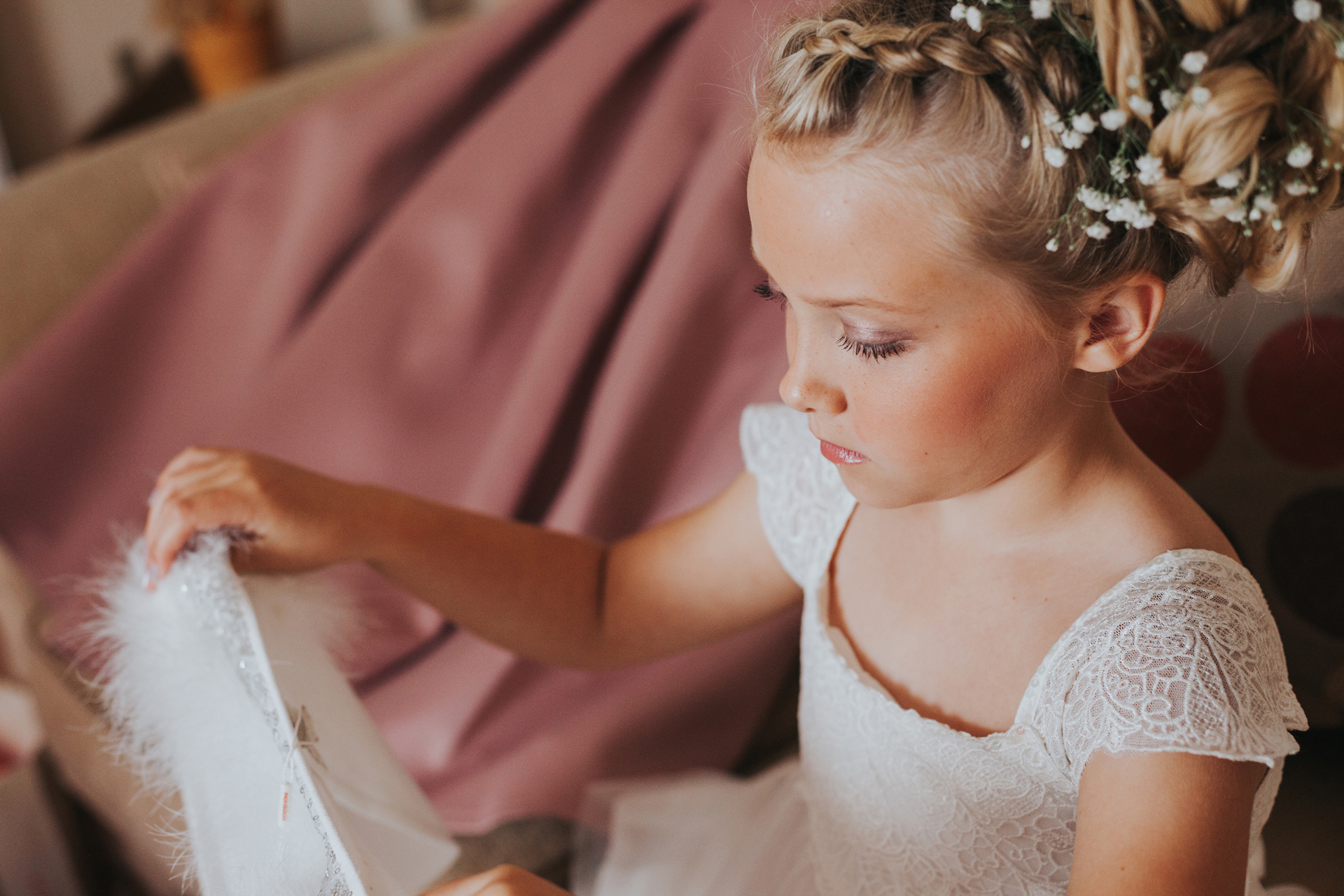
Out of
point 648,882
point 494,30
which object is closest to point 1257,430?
point 648,882

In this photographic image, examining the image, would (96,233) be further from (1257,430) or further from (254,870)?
(1257,430)

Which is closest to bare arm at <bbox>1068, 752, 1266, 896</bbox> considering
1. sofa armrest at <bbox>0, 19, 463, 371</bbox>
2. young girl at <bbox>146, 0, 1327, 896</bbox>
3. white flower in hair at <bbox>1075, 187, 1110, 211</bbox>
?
young girl at <bbox>146, 0, 1327, 896</bbox>

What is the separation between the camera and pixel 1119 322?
0.60 metres

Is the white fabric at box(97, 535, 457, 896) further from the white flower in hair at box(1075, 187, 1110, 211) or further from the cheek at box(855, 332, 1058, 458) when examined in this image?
the white flower in hair at box(1075, 187, 1110, 211)

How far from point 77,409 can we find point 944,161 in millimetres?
1186

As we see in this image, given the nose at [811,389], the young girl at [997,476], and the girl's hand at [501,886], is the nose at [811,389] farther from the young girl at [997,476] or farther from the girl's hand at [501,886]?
the girl's hand at [501,886]

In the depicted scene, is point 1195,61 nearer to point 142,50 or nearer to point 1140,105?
point 1140,105

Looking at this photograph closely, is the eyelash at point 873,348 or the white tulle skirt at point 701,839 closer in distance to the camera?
the eyelash at point 873,348

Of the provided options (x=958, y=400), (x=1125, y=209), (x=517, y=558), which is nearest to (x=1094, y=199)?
(x=1125, y=209)

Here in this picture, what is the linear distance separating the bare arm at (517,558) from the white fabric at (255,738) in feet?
0.12

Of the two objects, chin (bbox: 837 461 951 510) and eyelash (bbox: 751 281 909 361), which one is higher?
eyelash (bbox: 751 281 909 361)

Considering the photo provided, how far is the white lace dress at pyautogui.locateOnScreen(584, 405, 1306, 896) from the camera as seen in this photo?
0.58m

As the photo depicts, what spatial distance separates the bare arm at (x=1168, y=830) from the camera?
534mm

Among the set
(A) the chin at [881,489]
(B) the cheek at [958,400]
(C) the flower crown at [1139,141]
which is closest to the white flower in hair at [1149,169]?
(C) the flower crown at [1139,141]
